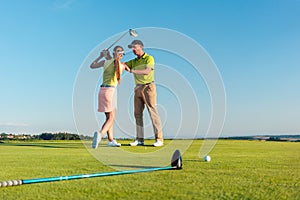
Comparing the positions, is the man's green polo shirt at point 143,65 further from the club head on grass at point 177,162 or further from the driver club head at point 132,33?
the club head on grass at point 177,162

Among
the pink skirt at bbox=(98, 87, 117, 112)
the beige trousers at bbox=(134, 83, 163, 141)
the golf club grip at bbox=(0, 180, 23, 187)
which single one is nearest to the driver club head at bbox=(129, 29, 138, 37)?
the pink skirt at bbox=(98, 87, 117, 112)

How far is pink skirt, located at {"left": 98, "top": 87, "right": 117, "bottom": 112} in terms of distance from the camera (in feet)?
24.3

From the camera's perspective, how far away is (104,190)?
3.06 m

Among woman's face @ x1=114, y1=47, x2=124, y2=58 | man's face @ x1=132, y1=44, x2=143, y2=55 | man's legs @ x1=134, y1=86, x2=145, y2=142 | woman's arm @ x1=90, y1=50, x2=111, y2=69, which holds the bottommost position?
man's legs @ x1=134, y1=86, x2=145, y2=142

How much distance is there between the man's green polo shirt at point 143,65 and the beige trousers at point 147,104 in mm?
143

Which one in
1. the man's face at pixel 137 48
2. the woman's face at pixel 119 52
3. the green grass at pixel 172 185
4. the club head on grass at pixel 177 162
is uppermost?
the man's face at pixel 137 48

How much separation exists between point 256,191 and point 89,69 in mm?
5303

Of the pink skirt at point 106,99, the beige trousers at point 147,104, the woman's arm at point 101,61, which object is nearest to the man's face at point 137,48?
the beige trousers at point 147,104

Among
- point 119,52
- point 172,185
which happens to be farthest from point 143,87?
point 172,185

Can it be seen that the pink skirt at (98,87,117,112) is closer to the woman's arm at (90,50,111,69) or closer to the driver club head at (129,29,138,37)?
the woman's arm at (90,50,111,69)

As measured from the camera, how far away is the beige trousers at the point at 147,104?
8828mm

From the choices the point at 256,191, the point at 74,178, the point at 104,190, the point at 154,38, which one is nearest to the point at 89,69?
the point at 154,38

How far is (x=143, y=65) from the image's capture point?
8.55 m

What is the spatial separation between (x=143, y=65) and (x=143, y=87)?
25.2 inches
